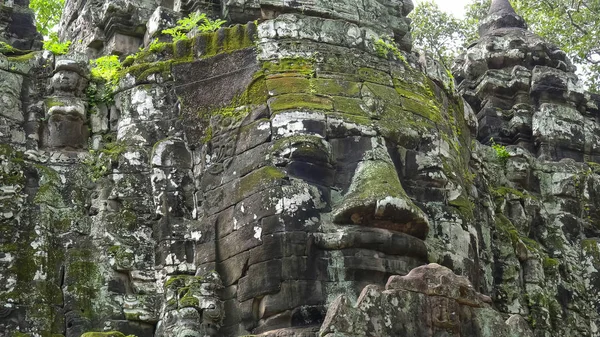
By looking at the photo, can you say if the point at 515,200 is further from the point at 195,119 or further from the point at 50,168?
the point at 50,168

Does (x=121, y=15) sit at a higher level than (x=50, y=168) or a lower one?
higher

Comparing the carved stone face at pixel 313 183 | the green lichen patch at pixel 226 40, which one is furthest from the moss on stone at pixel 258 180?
the green lichen patch at pixel 226 40

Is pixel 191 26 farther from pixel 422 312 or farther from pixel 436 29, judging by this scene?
pixel 436 29

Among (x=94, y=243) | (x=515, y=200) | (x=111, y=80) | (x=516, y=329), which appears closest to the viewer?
(x=516, y=329)

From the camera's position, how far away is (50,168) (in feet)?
64.2

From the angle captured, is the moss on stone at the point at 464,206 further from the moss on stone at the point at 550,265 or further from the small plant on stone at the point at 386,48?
the moss on stone at the point at 550,265

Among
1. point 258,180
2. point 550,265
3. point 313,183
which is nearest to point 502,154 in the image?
point 550,265

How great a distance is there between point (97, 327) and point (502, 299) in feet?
17.6

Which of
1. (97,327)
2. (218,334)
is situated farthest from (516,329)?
(97,327)

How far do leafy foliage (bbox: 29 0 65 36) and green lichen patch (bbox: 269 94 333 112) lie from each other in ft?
31.0

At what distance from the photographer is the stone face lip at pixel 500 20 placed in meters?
25.4

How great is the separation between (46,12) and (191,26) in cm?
Result: 787

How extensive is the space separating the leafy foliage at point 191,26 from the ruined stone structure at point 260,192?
20 cm

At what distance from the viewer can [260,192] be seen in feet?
60.7
